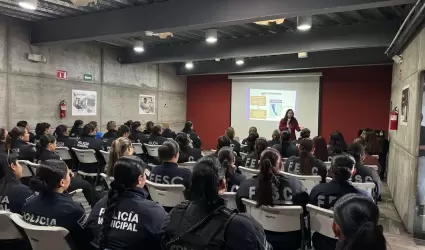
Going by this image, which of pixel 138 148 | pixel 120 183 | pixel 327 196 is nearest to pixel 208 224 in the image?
pixel 120 183

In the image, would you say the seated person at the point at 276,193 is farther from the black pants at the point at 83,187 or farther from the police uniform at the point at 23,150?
the police uniform at the point at 23,150

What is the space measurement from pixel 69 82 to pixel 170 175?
6.19 meters

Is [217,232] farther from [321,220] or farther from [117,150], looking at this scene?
[117,150]

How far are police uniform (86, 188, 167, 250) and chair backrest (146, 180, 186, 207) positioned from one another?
4.03 ft

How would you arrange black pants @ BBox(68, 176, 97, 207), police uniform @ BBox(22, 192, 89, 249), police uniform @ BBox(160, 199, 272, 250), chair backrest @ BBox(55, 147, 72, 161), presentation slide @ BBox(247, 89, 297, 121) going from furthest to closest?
presentation slide @ BBox(247, 89, 297, 121) → chair backrest @ BBox(55, 147, 72, 161) → black pants @ BBox(68, 176, 97, 207) → police uniform @ BBox(22, 192, 89, 249) → police uniform @ BBox(160, 199, 272, 250)

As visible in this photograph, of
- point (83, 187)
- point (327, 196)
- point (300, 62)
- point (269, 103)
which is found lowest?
point (83, 187)

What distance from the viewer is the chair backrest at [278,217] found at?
98.8 inches

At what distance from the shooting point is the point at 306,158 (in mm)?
3883

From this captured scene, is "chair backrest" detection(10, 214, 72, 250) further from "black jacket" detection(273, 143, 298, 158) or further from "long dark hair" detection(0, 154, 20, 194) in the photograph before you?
"black jacket" detection(273, 143, 298, 158)

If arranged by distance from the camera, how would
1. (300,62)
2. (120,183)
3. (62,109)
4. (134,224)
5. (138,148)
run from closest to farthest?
(134,224) → (120,183) → (138,148) → (62,109) → (300,62)

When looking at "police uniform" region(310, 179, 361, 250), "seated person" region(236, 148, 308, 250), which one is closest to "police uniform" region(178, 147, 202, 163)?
"seated person" region(236, 148, 308, 250)

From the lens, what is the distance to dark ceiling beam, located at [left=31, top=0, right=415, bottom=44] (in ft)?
14.0

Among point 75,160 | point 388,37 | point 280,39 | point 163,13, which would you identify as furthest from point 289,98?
point 75,160

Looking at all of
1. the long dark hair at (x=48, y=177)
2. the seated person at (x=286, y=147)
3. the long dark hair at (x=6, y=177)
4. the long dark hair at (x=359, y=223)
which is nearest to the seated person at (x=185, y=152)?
the seated person at (x=286, y=147)
